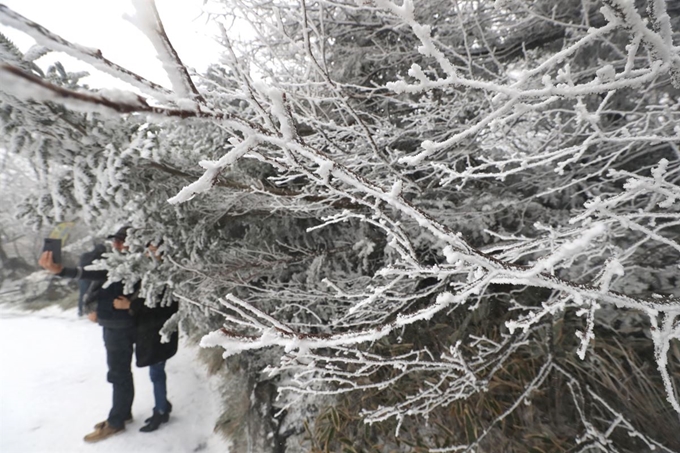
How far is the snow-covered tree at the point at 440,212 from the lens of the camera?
3.62 feet

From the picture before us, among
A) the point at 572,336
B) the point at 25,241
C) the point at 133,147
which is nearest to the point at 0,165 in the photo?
the point at 133,147

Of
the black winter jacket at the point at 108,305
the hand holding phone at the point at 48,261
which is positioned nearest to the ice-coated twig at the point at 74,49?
the black winter jacket at the point at 108,305

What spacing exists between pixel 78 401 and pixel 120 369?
1733mm

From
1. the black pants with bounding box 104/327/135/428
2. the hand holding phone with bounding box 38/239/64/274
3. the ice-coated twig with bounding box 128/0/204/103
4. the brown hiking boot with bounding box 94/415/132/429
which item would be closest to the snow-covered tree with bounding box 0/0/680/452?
the ice-coated twig with bounding box 128/0/204/103

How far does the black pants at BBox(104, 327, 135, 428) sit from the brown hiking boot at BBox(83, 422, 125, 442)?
0.05m

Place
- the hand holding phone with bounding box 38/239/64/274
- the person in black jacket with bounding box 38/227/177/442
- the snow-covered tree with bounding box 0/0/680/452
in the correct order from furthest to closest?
the person in black jacket with bounding box 38/227/177/442, the hand holding phone with bounding box 38/239/64/274, the snow-covered tree with bounding box 0/0/680/452

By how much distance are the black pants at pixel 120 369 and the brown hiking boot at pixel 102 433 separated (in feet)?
0.17

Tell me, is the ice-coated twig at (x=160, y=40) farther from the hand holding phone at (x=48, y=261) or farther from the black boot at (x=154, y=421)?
the black boot at (x=154, y=421)

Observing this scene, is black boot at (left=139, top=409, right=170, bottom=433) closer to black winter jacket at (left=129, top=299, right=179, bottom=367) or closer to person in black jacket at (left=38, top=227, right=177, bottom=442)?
person in black jacket at (left=38, top=227, right=177, bottom=442)

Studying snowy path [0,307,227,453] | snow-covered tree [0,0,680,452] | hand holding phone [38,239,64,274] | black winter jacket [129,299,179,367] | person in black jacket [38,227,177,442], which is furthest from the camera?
snowy path [0,307,227,453]

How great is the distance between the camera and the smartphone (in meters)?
2.96

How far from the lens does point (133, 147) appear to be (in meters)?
1.85

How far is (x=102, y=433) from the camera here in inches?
132

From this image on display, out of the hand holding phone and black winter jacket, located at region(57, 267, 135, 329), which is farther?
black winter jacket, located at region(57, 267, 135, 329)
